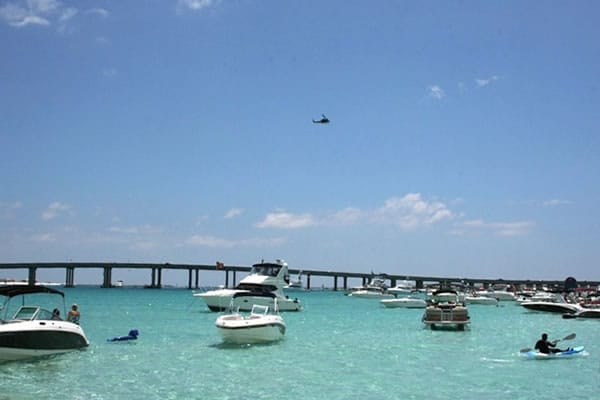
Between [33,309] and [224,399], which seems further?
[33,309]

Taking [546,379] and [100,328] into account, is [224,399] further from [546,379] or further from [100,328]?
[100,328]

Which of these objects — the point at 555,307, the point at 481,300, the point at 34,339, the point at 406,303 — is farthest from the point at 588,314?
the point at 34,339

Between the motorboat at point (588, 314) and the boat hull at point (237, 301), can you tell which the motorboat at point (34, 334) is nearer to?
the boat hull at point (237, 301)

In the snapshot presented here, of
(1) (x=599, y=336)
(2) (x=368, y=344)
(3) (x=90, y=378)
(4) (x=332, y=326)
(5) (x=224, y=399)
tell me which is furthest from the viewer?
(4) (x=332, y=326)

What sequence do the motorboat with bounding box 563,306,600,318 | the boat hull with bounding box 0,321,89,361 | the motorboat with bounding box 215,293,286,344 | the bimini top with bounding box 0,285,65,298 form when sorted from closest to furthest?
the boat hull with bounding box 0,321,89,361 < the bimini top with bounding box 0,285,65,298 < the motorboat with bounding box 215,293,286,344 < the motorboat with bounding box 563,306,600,318

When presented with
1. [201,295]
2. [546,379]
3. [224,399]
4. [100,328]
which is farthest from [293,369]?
[201,295]

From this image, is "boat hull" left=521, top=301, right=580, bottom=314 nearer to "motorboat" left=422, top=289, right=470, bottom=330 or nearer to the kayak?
"motorboat" left=422, top=289, right=470, bottom=330

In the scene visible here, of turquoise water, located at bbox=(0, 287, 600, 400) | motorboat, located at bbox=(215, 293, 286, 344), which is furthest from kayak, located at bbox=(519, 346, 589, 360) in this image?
motorboat, located at bbox=(215, 293, 286, 344)

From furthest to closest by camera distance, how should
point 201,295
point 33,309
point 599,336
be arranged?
1. point 201,295
2. point 599,336
3. point 33,309
